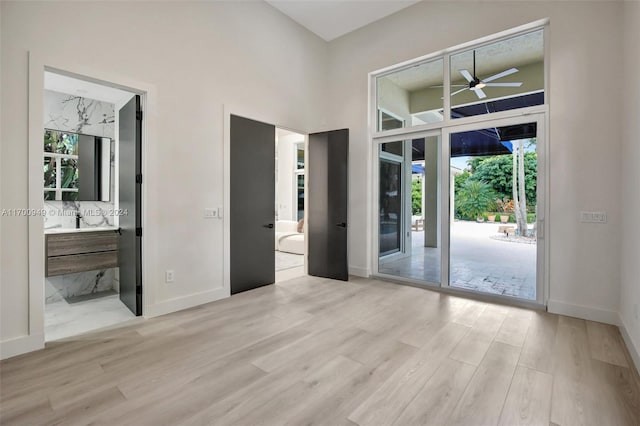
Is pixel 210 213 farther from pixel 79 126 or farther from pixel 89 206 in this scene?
pixel 79 126

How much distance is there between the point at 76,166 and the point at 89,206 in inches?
23.9

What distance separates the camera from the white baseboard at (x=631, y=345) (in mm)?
2254

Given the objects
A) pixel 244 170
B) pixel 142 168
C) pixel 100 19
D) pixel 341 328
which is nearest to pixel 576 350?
pixel 341 328

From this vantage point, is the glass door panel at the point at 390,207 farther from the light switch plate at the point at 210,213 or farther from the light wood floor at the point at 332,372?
the light switch plate at the point at 210,213

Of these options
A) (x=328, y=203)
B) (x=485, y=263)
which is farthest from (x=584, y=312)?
(x=328, y=203)

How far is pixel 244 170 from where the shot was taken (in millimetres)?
4137

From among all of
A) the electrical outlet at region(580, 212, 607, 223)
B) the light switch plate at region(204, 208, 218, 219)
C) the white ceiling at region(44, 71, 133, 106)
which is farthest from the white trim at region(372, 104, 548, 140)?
the white ceiling at region(44, 71, 133, 106)

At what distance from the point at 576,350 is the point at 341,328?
1949 mm

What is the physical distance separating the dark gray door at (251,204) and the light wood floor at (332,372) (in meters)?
0.92

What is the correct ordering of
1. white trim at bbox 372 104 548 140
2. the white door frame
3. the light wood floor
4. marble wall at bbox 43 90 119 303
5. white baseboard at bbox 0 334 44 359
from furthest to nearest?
marble wall at bbox 43 90 119 303, white trim at bbox 372 104 548 140, the white door frame, white baseboard at bbox 0 334 44 359, the light wood floor

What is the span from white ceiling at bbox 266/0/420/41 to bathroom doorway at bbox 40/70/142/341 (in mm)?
2711

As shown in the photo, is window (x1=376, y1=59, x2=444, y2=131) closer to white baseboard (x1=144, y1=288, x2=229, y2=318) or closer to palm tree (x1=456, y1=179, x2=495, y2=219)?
palm tree (x1=456, y1=179, x2=495, y2=219)

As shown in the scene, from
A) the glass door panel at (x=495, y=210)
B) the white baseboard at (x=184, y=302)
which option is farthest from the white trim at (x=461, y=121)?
the white baseboard at (x=184, y=302)

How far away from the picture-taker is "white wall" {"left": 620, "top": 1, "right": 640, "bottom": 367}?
2.41 m
